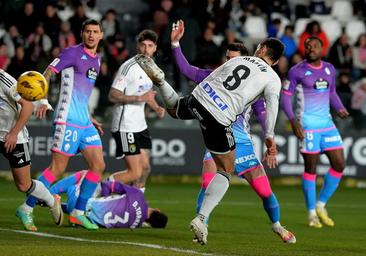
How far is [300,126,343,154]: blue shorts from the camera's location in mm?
15391

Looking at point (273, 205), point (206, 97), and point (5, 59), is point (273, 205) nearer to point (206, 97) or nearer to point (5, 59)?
point (206, 97)

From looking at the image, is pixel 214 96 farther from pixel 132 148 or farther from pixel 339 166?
pixel 339 166

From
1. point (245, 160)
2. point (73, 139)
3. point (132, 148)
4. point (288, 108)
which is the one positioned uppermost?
point (288, 108)

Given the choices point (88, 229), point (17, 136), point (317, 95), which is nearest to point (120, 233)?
point (88, 229)

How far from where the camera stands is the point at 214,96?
11.6 m

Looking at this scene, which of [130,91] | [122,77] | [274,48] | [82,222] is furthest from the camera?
[130,91]

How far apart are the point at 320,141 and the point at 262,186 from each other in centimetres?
307

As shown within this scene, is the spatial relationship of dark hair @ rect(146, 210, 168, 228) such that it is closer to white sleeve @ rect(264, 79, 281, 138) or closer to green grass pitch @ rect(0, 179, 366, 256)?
green grass pitch @ rect(0, 179, 366, 256)

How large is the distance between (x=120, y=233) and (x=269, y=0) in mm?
14768

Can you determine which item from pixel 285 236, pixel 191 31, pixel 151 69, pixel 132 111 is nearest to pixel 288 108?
pixel 132 111

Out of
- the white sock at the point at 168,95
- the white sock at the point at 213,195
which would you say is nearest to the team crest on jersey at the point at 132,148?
the white sock at the point at 168,95

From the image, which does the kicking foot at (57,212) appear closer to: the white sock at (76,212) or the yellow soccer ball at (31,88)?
the white sock at (76,212)

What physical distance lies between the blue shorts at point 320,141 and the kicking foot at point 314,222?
914 mm

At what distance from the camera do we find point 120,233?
12906 millimetres
